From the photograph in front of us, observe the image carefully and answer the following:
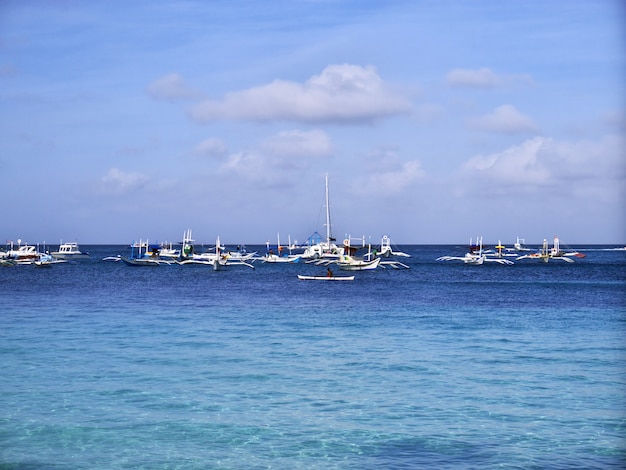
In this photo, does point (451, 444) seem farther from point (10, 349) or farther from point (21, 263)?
point (21, 263)

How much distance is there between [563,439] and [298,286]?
56.1 metres

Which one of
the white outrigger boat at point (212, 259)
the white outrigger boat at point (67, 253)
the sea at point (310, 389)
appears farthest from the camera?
the white outrigger boat at point (67, 253)

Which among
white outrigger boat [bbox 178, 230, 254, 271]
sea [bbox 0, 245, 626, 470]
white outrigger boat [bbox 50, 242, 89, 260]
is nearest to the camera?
sea [bbox 0, 245, 626, 470]

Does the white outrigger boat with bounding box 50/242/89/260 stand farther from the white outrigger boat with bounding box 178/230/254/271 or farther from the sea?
the sea

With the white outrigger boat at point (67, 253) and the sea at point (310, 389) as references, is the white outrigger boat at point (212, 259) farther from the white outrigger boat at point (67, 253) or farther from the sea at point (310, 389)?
Result: the sea at point (310, 389)

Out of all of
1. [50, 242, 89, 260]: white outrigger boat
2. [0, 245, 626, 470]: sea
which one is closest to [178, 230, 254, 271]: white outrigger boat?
[50, 242, 89, 260]: white outrigger boat

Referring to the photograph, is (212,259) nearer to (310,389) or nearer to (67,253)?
(67,253)

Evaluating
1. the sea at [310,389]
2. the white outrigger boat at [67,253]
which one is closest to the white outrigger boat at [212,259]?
the white outrigger boat at [67,253]

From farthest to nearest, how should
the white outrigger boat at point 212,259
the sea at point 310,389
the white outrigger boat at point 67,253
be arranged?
the white outrigger boat at point 67,253
the white outrigger boat at point 212,259
the sea at point 310,389

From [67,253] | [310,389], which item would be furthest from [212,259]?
[310,389]

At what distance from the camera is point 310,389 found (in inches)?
931

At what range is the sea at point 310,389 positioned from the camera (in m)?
17.4

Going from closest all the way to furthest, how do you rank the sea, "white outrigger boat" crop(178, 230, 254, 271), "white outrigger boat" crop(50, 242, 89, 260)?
1. the sea
2. "white outrigger boat" crop(178, 230, 254, 271)
3. "white outrigger boat" crop(50, 242, 89, 260)

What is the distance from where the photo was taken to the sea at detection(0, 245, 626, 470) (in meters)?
17.4
